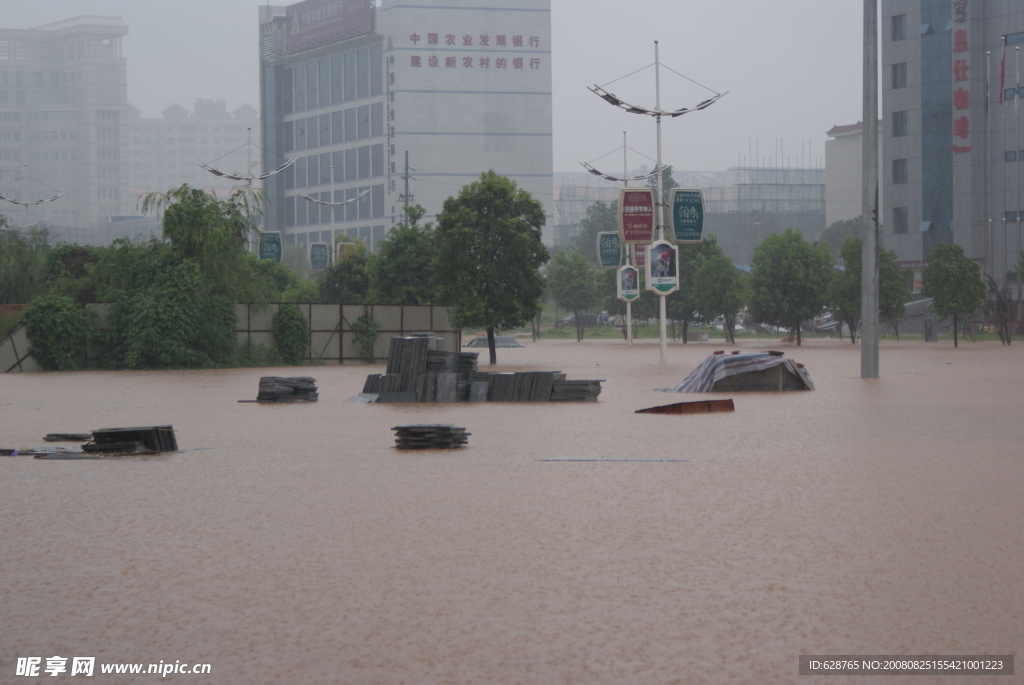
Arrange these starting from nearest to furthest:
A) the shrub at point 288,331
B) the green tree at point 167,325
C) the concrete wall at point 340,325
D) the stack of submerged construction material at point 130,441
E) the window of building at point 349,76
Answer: the stack of submerged construction material at point 130,441 < the green tree at point 167,325 < the concrete wall at point 340,325 < the shrub at point 288,331 < the window of building at point 349,76

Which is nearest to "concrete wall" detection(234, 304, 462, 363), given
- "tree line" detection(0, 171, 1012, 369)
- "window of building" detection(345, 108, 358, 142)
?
"tree line" detection(0, 171, 1012, 369)

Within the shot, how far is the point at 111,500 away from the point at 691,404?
1217cm

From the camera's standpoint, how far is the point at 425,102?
13262 centimetres

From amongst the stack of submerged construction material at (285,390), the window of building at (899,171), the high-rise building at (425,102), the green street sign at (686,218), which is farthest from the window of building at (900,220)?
the stack of submerged construction material at (285,390)

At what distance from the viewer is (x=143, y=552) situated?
28.7 ft

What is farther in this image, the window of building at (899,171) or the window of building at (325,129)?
the window of building at (325,129)

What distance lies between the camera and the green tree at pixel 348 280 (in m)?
67.2

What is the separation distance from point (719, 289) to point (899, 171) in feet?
69.3

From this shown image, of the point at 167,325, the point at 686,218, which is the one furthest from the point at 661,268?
the point at 167,325

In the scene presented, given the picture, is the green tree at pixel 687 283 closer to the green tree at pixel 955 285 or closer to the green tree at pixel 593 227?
the green tree at pixel 955 285

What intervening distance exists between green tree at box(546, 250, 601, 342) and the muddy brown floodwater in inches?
3377

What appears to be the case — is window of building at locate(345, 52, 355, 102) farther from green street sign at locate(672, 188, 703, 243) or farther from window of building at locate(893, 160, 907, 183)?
green street sign at locate(672, 188, 703, 243)

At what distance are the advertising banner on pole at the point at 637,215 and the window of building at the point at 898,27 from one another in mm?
53412

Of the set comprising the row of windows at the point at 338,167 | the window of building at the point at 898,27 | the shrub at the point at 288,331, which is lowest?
the shrub at the point at 288,331
